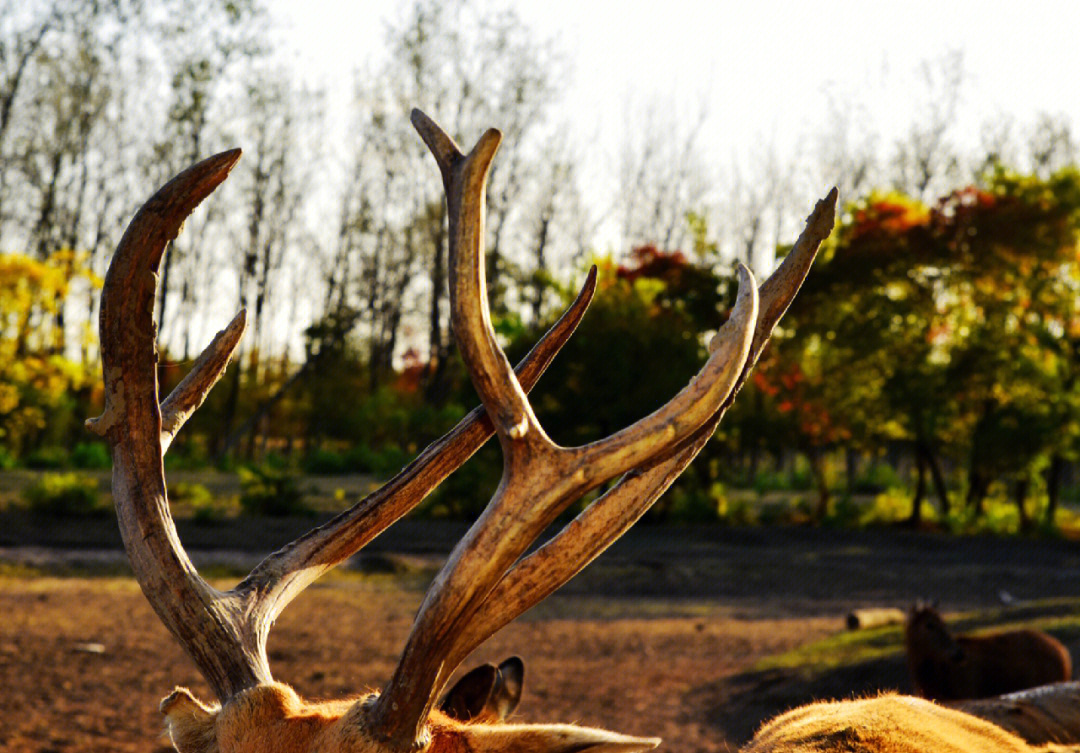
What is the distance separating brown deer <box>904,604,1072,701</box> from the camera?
6.14m

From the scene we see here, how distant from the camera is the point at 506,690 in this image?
307cm

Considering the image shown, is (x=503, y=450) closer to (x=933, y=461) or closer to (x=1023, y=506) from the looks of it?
(x=933, y=461)

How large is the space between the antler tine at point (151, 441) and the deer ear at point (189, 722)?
0.06m

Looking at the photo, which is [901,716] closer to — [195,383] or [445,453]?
[445,453]

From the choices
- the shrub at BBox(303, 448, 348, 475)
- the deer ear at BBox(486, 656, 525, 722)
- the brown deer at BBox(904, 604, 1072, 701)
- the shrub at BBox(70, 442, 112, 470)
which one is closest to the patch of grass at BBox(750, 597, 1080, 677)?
the brown deer at BBox(904, 604, 1072, 701)

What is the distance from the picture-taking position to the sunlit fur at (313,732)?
68.6 inches

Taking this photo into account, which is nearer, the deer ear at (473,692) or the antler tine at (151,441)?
the antler tine at (151,441)

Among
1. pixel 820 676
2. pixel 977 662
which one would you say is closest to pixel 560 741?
pixel 977 662


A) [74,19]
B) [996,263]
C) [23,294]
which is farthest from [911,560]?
[74,19]

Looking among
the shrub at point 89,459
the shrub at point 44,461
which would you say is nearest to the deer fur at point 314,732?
the shrub at point 89,459

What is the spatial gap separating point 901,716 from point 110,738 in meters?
4.44

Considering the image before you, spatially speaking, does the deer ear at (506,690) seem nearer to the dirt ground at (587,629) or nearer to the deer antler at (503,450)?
the deer antler at (503,450)

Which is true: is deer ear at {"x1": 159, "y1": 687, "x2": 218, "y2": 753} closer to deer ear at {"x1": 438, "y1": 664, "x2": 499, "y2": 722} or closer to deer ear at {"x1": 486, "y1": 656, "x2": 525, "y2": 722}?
deer ear at {"x1": 438, "y1": 664, "x2": 499, "y2": 722}

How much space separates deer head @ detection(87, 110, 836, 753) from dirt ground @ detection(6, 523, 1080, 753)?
3.89 meters
